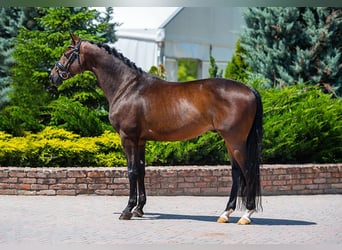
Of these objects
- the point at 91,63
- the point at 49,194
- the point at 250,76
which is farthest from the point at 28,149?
the point at 250,76

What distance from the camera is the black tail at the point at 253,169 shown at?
6.54 meters

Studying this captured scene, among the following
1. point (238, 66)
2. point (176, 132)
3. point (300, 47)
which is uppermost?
point (300, 47)

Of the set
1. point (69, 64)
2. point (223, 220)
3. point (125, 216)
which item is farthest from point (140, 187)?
point (69, 64)

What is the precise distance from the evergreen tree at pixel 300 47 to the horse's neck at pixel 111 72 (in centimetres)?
570

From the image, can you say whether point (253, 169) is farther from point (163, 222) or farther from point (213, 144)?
point (213, 144)

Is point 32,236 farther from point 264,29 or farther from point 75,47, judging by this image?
point 264,29

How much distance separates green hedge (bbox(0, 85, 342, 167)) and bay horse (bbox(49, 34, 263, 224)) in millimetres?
1839

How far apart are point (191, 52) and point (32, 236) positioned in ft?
31.9

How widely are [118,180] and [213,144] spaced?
143cm

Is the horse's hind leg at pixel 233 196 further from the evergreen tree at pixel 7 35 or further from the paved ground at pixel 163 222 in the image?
the evergreen tree at pixel 7 35

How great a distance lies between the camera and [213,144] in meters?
9.01

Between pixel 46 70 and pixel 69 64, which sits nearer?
pixel 69 64

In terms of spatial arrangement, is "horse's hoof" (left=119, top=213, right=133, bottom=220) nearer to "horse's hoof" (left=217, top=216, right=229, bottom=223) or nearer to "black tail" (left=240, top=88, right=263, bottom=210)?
"horse's hoof" (left=217, top=216, right=229, bottom=223)

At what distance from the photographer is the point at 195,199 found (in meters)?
8.31
